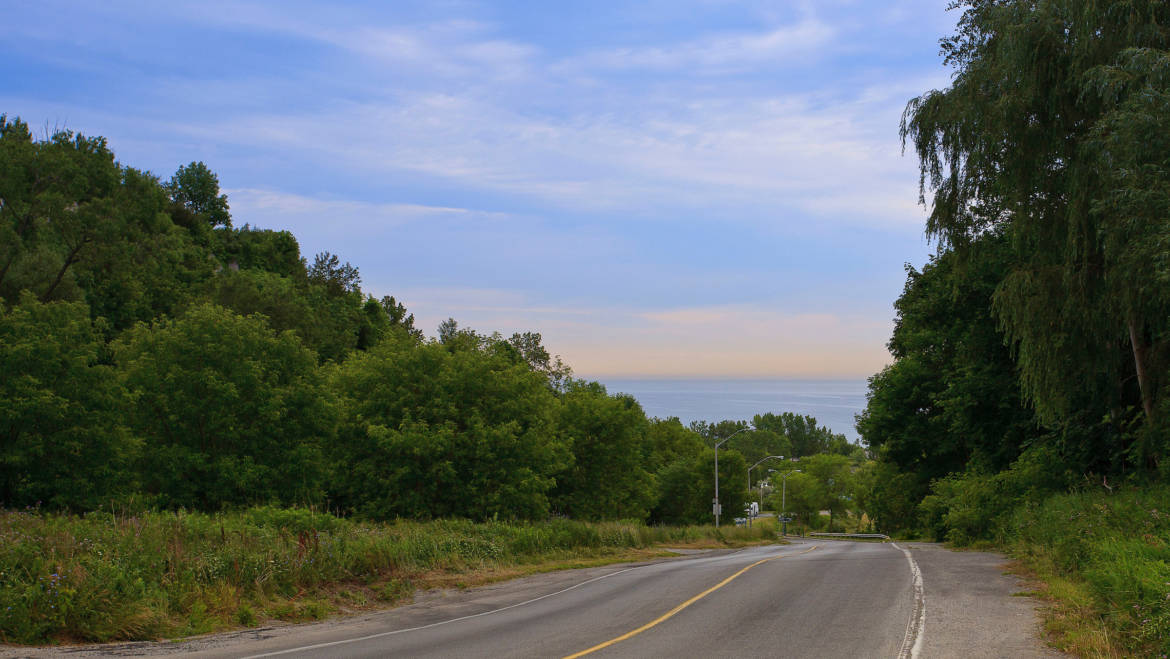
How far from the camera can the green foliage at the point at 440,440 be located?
107ft

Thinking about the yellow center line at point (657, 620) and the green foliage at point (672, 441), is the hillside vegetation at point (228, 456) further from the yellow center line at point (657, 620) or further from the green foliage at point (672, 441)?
the green foliage at point (672, 441)

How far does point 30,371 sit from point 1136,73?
31.2 m

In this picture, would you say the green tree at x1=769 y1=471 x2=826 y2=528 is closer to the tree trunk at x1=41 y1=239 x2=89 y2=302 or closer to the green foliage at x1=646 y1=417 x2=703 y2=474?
the green foliage at x1=646 y1=417 x2=703 y2=474

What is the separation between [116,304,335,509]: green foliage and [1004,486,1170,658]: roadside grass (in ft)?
86.0

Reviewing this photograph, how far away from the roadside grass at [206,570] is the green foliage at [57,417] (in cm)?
1163

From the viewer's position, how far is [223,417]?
31469 millimetres

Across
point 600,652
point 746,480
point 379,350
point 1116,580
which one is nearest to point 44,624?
point 600,652

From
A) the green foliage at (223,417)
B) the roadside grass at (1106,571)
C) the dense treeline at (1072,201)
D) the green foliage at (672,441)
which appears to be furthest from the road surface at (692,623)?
the green foliage at (672,441)

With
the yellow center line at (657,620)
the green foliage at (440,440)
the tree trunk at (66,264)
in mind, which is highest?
the tree trunk at (66,264)

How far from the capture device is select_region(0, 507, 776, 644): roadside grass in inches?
431

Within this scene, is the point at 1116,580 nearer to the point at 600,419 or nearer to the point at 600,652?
the point at 600,652

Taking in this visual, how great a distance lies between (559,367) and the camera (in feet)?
249

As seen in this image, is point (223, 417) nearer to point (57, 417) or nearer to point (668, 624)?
point (57, 417)

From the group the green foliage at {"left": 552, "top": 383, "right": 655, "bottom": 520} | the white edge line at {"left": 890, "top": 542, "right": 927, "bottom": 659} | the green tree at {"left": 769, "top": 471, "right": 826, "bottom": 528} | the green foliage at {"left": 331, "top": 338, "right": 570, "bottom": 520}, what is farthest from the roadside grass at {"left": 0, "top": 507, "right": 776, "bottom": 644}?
the green tree at {"left": 769, "top": 471, "right": 826, "bottom": 528}
